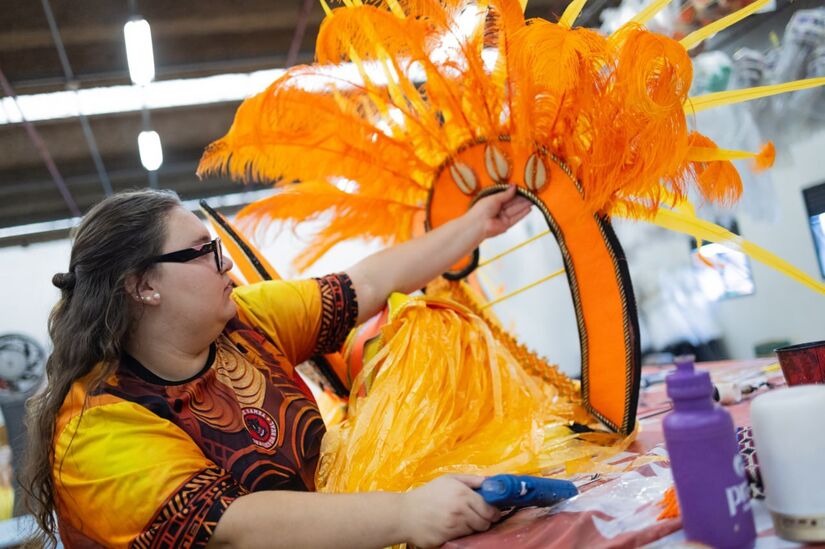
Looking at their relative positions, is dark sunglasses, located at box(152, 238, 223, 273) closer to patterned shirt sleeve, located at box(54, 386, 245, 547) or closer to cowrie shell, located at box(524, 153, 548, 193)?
patterned shirt sleeve, located at box(54, 386, 245, 547)

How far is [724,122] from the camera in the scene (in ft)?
12.2

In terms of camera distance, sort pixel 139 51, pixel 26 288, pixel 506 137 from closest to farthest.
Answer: pixel 506 137 → pixel 139 51 → pixel 26 288

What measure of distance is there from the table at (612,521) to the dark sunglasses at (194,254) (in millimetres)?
654

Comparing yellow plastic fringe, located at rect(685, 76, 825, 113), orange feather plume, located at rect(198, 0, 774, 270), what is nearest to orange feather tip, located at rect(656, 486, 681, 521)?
orange feather plume, located at rect(198, 0, 774, 270)

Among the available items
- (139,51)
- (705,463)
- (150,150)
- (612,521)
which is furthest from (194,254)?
(150,150)

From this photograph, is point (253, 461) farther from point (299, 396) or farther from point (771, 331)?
point (771, 331)

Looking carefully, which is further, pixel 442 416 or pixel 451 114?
pixel 451 114

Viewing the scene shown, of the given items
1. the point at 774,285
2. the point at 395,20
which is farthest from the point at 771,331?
the point at 395,20

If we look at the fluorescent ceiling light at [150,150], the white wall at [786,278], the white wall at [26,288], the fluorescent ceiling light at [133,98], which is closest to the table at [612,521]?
the white wall at [786,278]

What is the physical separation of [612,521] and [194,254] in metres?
0.80

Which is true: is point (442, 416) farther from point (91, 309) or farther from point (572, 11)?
point (572, 11)

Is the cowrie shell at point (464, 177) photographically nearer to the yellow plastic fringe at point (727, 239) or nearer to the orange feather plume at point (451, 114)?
the orange feather plume at point (451, 114)

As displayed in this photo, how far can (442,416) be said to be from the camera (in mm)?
1287

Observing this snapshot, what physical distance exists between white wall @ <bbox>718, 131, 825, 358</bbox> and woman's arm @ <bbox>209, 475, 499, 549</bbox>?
297 cm
